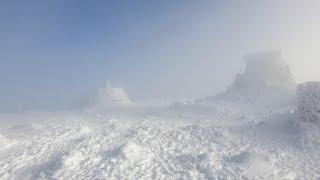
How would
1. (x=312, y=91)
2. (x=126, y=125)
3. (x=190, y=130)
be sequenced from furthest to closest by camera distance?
1. (x=126, y=125)
2. (x=190, y=130)
3. (x=312, y=91)

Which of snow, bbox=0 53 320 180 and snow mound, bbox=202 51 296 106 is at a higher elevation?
snow mound, bbox=202 51 296 106

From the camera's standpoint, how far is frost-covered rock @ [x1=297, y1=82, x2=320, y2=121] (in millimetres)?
19594

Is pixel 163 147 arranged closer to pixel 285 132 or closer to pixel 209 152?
pixel 209 152

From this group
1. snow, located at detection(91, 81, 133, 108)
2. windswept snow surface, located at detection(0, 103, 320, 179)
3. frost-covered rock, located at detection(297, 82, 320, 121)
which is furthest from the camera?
snow, located at detection(91, 81, 133, 108)

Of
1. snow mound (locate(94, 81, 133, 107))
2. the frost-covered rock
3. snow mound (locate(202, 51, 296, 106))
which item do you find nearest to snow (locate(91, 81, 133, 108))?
snow mound (locate(94, 81, 133, 107))

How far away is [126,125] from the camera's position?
82.1 feet

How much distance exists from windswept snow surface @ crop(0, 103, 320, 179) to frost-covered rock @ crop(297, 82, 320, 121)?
65cm

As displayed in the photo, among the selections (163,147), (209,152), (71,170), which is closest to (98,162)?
(71,170)

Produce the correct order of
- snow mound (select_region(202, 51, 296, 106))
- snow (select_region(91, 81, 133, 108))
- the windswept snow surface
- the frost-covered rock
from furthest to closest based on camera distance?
snow (select_region(91, 81, 133, 108)) < snow mound (select_region(202, 51, 296, 106)) < the frost-covered rock < the windswept snow surface

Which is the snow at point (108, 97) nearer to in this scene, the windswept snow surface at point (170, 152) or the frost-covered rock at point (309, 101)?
the windswept snow surface at point (170, 152)

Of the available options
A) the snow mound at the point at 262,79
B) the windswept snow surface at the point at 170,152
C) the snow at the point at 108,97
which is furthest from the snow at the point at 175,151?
the snow at the point at 108,97

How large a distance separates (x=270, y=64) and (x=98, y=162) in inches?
1287

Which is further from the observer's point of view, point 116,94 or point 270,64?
point 116,94

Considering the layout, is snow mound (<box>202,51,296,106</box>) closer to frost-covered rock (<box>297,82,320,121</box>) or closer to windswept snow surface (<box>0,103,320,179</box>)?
windswept snow surface (<box>0,103,320,179</box>)
